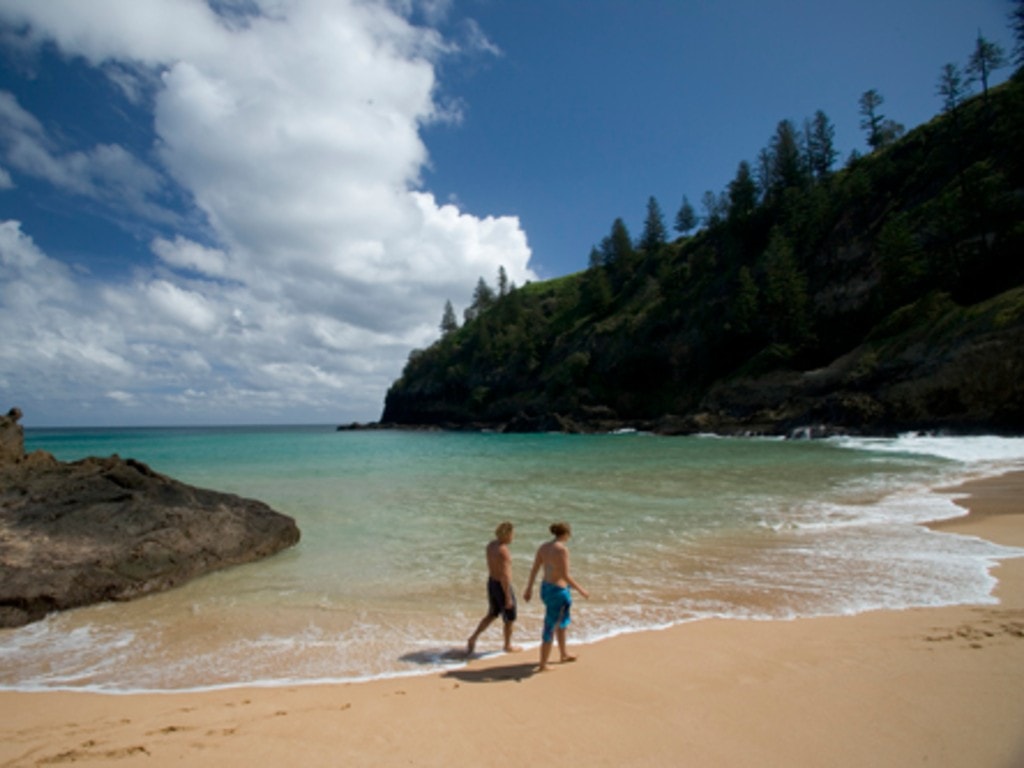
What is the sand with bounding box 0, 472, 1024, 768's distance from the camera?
3.57 meters

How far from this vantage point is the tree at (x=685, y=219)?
93.7m

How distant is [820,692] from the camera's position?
4305 mm

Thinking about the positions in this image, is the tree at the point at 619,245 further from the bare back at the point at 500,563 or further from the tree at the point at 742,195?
the bare back at the point at 500,563

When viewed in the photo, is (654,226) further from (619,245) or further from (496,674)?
(496,674)

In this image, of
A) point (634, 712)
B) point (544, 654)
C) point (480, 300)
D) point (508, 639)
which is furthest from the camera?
point (480, 300)

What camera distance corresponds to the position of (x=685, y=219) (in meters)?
94.1

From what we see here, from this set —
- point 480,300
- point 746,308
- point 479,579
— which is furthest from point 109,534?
point 480,300

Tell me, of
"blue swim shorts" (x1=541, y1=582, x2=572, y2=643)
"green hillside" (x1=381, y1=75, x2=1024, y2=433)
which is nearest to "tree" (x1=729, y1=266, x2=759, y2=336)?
"green hillside" (x1=381, y1=75, x2=1024, y2=433)

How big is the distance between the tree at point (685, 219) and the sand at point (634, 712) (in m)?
97.0

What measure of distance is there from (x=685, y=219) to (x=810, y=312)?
48497mm

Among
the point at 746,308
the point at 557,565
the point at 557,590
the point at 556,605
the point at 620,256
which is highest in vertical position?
the point at 620,256

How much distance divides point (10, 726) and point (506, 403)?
3129 inches

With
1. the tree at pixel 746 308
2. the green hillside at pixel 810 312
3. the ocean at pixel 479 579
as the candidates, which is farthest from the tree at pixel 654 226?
the ocean at pixel 479 579

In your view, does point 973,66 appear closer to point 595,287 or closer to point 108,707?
point 595,287
